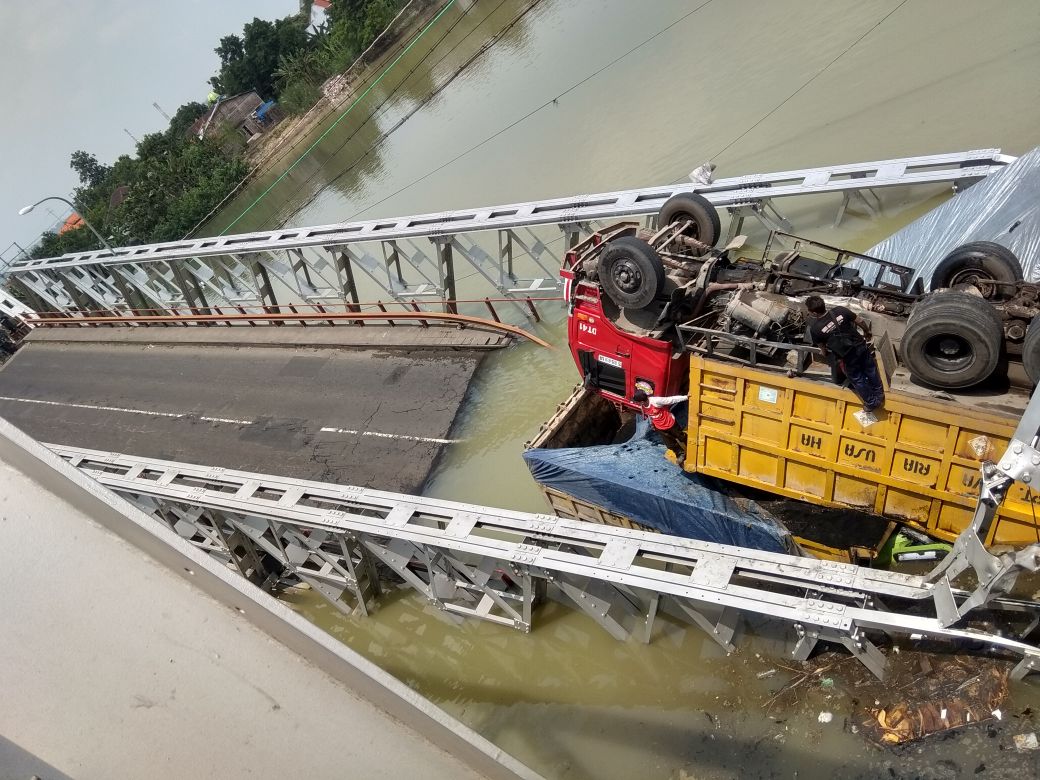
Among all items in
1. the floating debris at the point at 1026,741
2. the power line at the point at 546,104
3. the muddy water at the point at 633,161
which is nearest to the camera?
the floating debris at the point at 1026,741

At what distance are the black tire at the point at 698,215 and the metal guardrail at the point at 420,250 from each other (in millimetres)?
1896

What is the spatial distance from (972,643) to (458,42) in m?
36.5

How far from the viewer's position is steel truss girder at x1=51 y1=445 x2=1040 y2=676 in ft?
20.5

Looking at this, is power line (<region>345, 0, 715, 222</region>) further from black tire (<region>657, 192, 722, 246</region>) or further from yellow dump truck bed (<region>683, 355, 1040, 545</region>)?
yellow dump truck bed (<region>683, 355, 1040, 545</region>)

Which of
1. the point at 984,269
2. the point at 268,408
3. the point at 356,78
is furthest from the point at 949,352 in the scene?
the point at 356,78

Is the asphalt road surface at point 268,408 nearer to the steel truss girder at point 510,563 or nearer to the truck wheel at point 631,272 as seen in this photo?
the steel truss girder at point 510,563

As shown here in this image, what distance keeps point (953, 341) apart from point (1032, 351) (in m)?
0.61

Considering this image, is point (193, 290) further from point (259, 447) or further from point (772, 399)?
point (772, 399)

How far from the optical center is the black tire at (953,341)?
19.8 feet

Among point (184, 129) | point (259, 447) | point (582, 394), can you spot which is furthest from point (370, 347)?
point (184, 129)

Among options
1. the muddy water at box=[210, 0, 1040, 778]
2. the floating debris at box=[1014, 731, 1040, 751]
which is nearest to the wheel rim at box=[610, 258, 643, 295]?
the muddy water at box=[210, 0, 1040, 778]

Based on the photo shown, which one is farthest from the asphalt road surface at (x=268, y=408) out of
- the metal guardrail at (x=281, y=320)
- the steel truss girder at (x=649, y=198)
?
the steel truss girder at (x=649, y=198)

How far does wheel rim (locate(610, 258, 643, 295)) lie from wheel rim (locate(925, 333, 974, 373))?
3.33m

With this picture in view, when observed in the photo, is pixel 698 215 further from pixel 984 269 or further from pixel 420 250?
pixel 420 250
